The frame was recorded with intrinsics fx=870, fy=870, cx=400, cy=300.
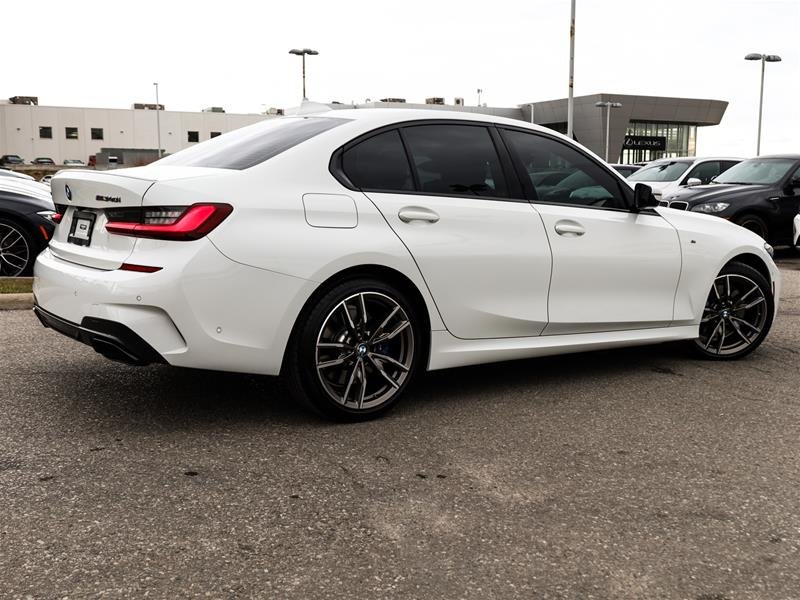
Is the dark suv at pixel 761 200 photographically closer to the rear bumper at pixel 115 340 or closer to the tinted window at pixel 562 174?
the tinted window at pixel 562 174

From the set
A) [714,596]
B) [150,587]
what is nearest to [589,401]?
[714,596]

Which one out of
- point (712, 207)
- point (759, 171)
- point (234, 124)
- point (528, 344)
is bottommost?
point (528, 344)

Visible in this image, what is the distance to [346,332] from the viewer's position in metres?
4.23

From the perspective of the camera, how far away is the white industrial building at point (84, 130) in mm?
94125

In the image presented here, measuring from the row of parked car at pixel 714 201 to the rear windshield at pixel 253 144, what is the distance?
4334 millimetres

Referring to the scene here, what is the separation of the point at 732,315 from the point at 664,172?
40.5 feet

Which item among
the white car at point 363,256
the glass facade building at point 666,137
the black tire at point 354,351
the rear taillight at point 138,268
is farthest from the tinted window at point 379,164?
the glass facade building at point 666,137

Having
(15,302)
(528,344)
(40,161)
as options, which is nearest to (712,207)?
(528,344)

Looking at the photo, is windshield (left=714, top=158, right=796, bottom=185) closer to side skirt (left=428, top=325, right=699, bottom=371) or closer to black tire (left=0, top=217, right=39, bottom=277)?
side skirt (left=428, top=325, right=699, bottom=371)

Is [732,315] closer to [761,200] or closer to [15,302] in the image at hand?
[15,302]

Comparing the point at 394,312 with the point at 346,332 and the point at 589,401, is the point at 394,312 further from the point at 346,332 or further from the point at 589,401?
the point at 589,401

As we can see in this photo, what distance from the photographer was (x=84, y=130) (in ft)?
316

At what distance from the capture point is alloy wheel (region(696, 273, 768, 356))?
19.3 feet

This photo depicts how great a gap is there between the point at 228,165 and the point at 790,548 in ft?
9.66
